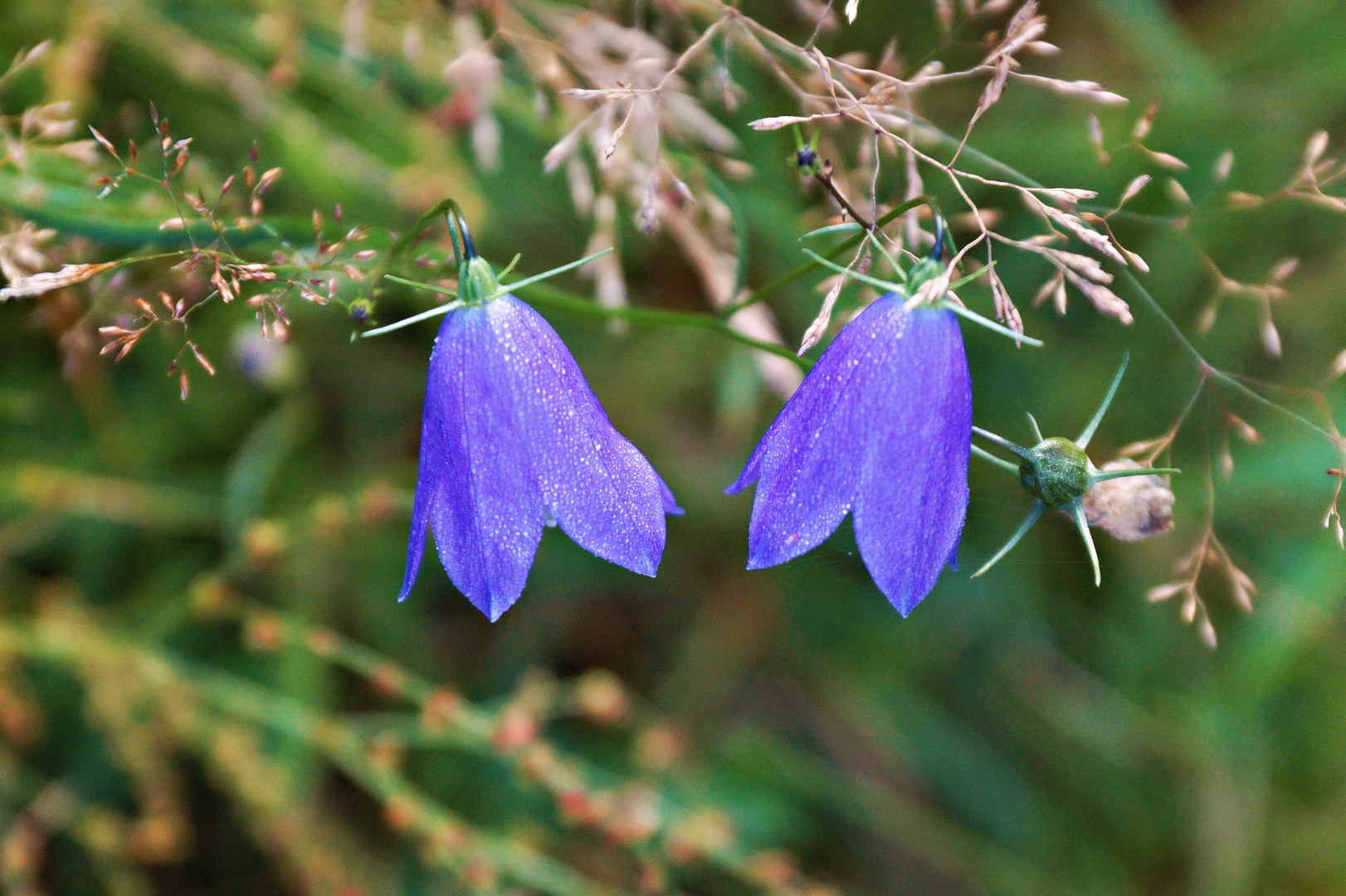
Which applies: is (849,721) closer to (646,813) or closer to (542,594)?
(542,594)

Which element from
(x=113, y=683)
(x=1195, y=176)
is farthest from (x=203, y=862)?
(x=1195, y=176)

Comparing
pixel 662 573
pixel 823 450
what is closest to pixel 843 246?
pixel 823 450

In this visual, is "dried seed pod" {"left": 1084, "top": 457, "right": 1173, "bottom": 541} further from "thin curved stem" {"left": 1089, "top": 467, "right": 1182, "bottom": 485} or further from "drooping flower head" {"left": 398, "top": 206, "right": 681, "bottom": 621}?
"drooping flower head" {"left": 398, "top": 206, "right": 681, "bottom": 621}

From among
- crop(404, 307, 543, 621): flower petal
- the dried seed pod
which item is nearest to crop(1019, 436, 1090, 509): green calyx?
the dried seed pod

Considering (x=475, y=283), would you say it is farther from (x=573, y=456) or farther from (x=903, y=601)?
(x=903, y=601)

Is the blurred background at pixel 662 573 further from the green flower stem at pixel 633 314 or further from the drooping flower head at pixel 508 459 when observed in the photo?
the drooping flower head at pixel 508 459
